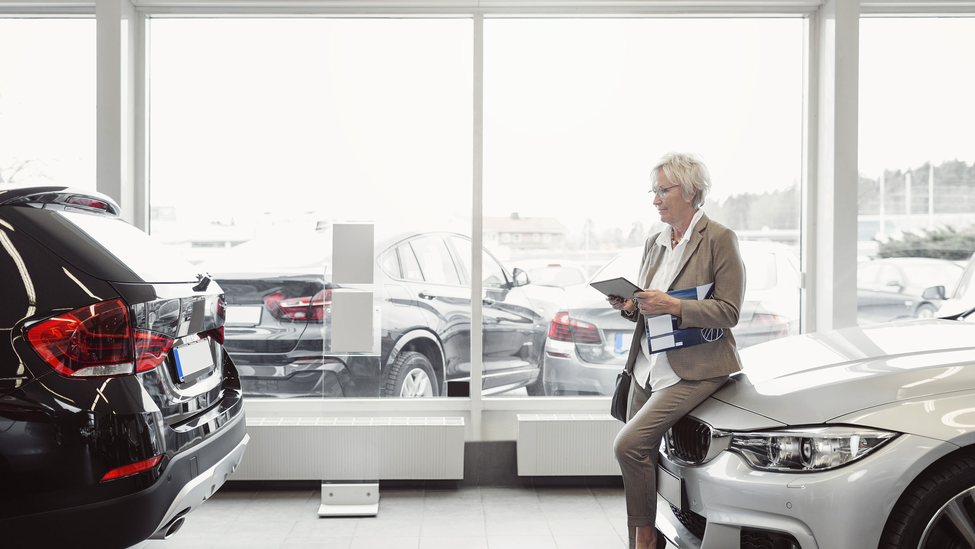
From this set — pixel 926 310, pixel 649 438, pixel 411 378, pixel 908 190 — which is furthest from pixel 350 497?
pixel 908 190

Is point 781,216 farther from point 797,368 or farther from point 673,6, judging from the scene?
point 797,368

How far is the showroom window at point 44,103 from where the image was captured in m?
3.99

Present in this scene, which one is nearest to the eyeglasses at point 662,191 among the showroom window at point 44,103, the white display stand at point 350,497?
the white display stand at point 350,497

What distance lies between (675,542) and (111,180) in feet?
11.4

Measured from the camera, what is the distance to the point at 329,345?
3607mm

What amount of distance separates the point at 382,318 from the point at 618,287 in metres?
1.96

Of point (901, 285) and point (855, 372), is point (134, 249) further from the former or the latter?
point (901, 285)

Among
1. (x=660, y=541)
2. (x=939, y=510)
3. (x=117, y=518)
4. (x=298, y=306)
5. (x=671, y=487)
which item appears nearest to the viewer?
(x=939, y=510)

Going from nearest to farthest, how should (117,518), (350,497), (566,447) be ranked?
(117,518)
(350,497)
(566,447)

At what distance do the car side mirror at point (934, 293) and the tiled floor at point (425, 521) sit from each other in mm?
2291

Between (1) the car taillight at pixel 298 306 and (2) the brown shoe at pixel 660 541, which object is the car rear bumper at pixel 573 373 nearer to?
(1) the car taillight at pixel 298 306

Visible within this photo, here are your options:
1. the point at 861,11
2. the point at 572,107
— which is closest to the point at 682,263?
the point at 572,107

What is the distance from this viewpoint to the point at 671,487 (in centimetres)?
213

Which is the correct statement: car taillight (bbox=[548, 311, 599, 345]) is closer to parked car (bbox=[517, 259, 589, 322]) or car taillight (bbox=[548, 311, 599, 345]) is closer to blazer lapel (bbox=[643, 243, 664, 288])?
parked car (bbox=[517, 259, 589, 322])
